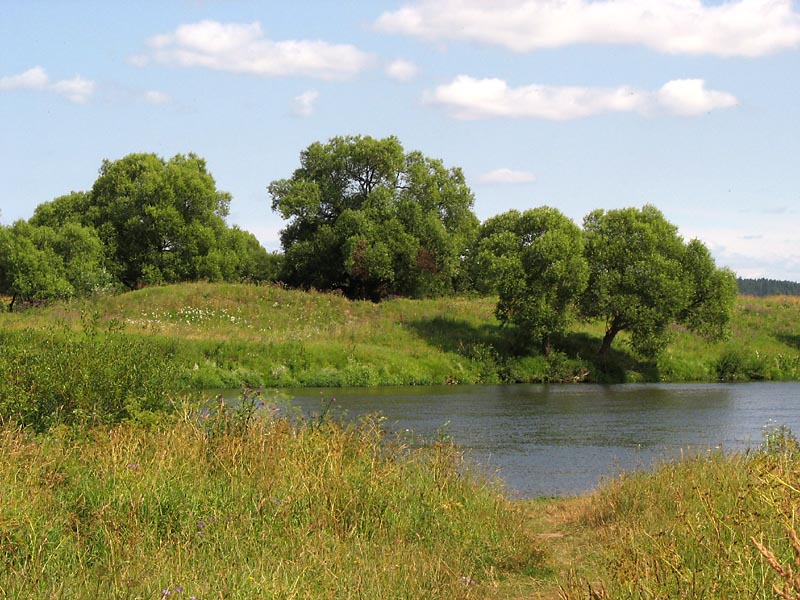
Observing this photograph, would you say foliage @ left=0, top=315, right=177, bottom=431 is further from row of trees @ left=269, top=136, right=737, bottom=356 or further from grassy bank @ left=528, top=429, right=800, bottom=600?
row of trees @ left=269, top=136, right=737, bottom=356

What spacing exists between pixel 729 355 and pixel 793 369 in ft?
13.2

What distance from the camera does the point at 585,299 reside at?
42.9 meters

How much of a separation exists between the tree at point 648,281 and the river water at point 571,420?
3.78 metres

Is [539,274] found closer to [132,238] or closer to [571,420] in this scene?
[571,420]

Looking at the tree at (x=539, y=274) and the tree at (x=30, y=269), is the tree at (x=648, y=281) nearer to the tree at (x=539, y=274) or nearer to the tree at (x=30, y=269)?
the tree at (x=539, y=274)

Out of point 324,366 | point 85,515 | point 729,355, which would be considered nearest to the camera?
point 85,515

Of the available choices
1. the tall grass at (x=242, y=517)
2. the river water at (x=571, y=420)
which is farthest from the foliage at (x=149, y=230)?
the tall grass at (x=242, y=517)

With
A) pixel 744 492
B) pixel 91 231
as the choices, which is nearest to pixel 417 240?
pixel 91 231

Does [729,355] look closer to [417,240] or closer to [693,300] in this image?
[693,300]

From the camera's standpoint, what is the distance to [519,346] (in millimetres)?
43906

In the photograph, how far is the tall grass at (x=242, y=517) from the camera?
706cm

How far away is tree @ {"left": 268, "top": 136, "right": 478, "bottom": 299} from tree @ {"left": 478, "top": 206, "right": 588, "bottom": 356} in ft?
47.2

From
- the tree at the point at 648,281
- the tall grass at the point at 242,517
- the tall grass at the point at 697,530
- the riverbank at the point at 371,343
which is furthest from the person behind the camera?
the tree at the point at 648,281

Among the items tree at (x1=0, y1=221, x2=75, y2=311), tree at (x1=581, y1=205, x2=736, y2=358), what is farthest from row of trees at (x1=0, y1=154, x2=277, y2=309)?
tree at (x1=581, y1=205, x2=736, y2=358)
